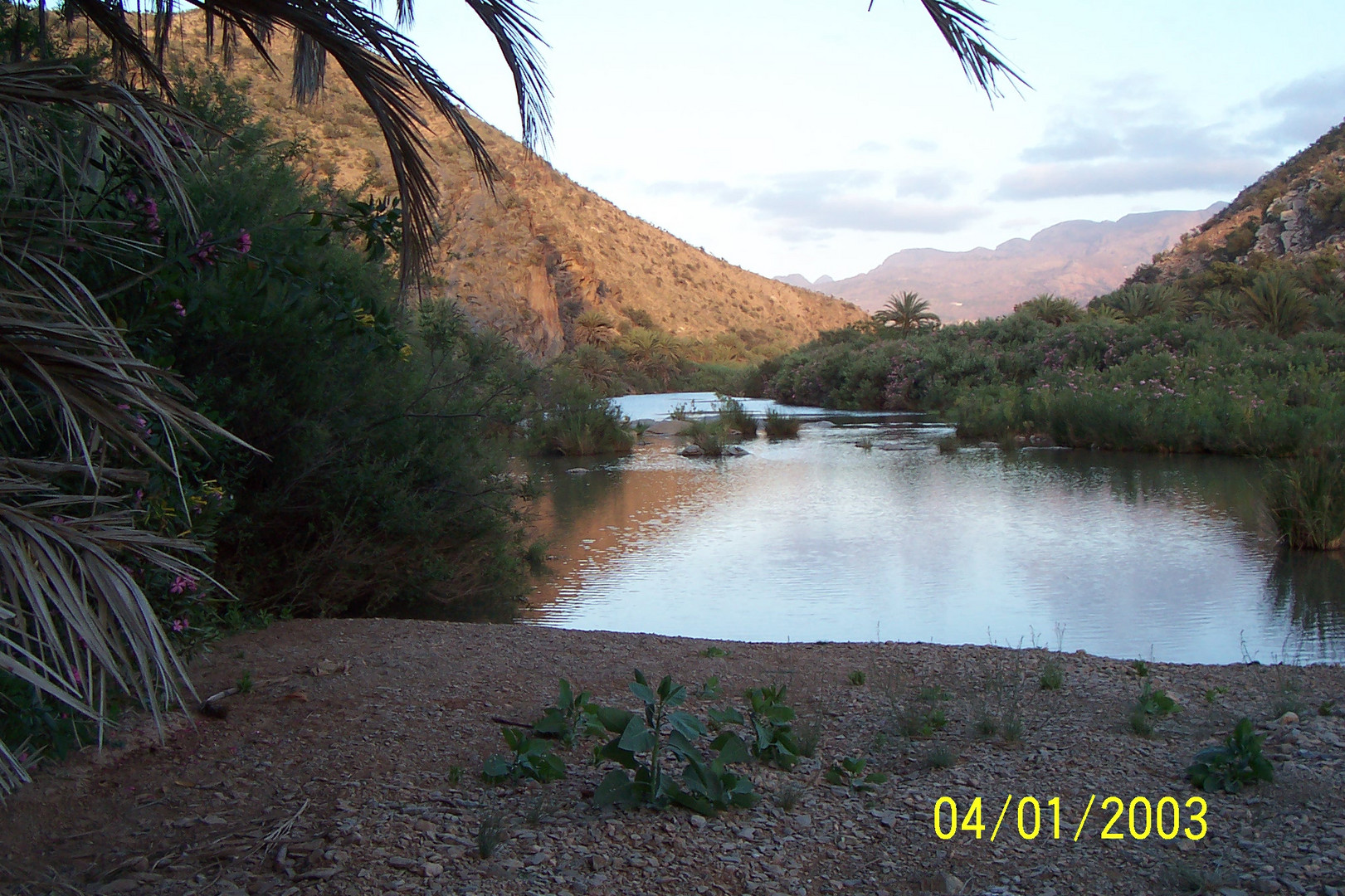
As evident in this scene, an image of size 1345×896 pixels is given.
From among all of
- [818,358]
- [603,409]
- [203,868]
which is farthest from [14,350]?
[818,358]

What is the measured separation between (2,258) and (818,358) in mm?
30938

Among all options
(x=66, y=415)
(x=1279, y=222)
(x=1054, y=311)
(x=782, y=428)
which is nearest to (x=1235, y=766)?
(x=66, y=415)

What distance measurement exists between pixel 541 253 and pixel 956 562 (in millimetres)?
30573

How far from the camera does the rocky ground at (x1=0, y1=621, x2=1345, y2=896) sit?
235 cm

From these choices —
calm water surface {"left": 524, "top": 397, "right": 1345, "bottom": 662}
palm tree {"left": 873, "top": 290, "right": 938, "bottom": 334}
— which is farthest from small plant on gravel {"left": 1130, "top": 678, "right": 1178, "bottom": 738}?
palm tree {"left": 873, "top": 290, "right": 938, "bottom": 334}

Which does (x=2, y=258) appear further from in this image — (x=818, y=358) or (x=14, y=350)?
(x=818, y=358)

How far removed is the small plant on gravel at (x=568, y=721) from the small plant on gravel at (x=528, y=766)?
0.15 metres

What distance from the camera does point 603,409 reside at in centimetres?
1719

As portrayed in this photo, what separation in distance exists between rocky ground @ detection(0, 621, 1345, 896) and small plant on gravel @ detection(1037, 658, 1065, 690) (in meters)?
0.03

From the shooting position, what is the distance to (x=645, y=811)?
273 centimetres

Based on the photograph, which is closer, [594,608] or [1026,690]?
[1026,690]

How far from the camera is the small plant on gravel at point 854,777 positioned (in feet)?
9.64
